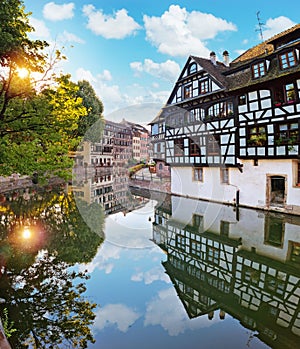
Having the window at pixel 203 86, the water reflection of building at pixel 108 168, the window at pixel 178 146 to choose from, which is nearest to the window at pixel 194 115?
the window at pixel 203 86

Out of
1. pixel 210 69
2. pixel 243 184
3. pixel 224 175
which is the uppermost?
pixel 210 69

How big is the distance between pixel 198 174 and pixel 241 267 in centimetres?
1282

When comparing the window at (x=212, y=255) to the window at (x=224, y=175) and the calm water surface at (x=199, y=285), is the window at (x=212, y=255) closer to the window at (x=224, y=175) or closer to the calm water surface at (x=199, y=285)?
the calm water surface at (x=199, y=285)

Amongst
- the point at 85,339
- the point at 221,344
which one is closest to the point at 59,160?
the point at 85,339

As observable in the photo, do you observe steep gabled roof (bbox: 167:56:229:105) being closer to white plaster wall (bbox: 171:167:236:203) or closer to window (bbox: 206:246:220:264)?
white plaster wall (bbox: 171:167:236:203)

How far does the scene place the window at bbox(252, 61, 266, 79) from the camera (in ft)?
54.1

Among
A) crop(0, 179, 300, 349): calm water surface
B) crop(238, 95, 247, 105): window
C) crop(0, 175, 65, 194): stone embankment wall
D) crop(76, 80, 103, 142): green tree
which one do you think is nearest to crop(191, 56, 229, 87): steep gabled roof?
crop(238, 95, 247, 105): window

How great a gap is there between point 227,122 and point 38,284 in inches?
613

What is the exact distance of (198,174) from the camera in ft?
72.7

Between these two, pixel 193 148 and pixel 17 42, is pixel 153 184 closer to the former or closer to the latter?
pixel 193 148

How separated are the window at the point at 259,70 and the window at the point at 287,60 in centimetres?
117

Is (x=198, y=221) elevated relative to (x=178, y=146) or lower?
lower

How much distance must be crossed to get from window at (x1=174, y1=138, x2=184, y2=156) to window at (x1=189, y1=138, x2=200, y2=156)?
3.46 ft

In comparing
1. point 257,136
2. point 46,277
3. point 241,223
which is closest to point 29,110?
point 46,277
